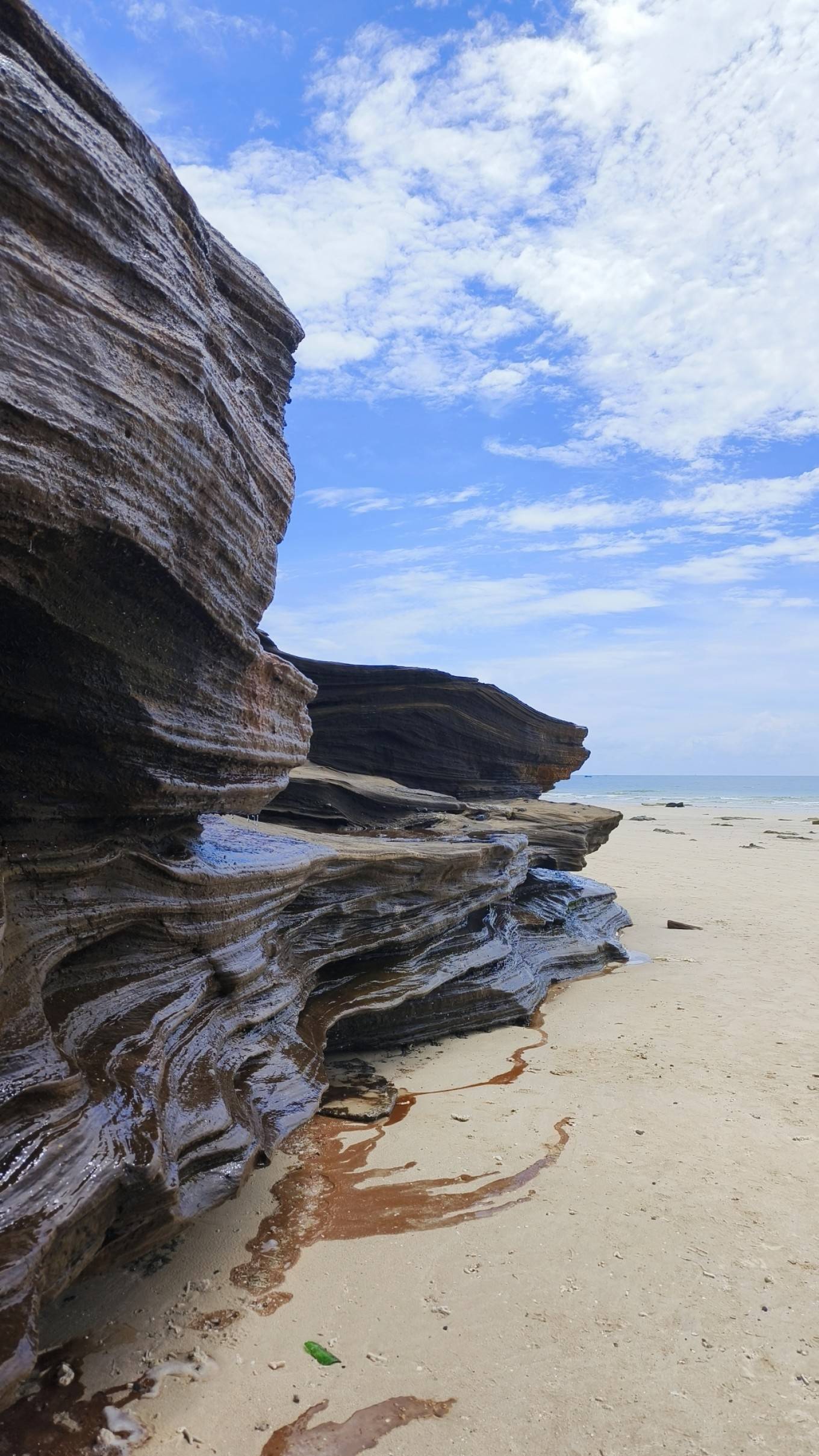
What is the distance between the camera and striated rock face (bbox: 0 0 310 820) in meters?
2.52

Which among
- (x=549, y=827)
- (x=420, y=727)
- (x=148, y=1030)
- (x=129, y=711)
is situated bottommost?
(x=148, y=1030)

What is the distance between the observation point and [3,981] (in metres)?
2.78

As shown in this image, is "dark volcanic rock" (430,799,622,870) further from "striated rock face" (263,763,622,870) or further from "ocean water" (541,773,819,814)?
"ocean water" (541,773,819,814)

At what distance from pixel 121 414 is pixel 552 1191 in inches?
147

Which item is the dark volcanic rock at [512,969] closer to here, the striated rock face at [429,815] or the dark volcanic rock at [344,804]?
the striated rock face at [429,815]

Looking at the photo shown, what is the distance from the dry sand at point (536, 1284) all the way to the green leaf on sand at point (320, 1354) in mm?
29

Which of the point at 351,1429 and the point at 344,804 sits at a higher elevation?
the point at 344,804

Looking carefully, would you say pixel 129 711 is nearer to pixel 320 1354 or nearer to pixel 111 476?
pixel 111 476

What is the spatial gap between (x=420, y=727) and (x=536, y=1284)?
29.0ft

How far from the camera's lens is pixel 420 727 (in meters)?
11.7

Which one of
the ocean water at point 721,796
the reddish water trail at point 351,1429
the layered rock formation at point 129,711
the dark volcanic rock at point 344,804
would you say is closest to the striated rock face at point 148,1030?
the layered rock formation at point 129,711

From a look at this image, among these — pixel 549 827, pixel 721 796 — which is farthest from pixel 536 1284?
pixel 721 796

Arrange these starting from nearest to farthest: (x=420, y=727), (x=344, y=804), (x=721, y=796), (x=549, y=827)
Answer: (x=344, y=804)
(x=549, y=827)
(x=420, y=727)
(x=721, y=796)

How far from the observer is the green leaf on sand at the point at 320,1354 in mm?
2723
